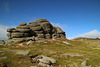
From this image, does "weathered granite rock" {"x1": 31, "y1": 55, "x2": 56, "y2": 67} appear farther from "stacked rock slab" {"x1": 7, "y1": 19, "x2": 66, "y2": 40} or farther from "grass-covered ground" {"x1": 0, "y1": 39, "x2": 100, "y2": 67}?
"stacked rock slab" {"x1": 7, "y1": 19, "x2": 66, "y2": 40}

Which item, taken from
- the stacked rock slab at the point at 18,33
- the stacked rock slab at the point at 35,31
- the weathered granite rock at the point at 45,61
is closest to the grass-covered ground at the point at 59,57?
the weathered granite rock at the point at 45,61

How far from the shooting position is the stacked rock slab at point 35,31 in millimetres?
60188

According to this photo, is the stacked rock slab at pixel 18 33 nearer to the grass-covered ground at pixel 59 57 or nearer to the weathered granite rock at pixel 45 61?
the grass-covered ground at pixel 59 57

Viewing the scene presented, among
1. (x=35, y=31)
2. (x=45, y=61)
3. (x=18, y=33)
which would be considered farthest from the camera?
(x=35, y=31)

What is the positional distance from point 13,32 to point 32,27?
17379mm

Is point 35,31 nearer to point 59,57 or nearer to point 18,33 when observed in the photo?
point 18,33

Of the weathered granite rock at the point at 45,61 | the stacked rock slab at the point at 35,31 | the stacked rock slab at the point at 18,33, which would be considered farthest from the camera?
the stacked rock slab at the point at 35,31

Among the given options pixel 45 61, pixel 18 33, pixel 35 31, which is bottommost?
pixel 45 61

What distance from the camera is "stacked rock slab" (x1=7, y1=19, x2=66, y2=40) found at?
197 ft

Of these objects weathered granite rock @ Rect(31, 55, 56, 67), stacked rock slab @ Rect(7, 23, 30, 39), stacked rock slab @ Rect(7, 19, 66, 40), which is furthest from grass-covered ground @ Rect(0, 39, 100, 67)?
stacked rock slab @ Rect(7, 19, 66, 40)

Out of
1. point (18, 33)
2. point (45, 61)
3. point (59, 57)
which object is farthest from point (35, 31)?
point (45, 61)

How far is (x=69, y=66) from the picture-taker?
48.6 ft

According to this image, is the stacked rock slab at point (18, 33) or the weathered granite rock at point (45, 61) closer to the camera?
the weathered granite rock at point (45, 61)

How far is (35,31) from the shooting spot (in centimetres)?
7094
